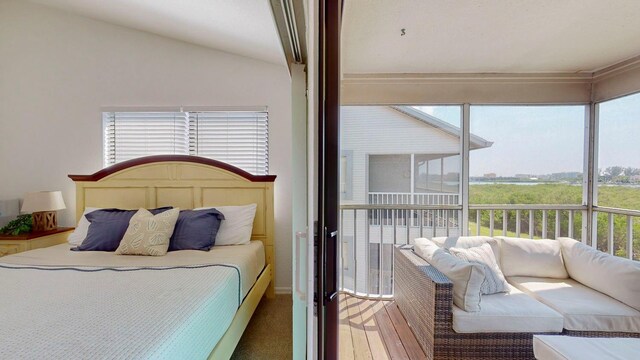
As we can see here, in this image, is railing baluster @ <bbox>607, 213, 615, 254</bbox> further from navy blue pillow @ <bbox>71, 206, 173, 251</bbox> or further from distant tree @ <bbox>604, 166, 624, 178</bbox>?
navy blue pillow @ <bbox>71, 206, 173, 251</bbox>

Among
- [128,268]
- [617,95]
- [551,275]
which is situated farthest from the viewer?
[617,95]

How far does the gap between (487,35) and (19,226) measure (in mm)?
4527

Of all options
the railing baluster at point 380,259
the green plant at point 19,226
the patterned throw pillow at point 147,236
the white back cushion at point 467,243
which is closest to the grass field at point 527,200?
the white back cushion at point 467,243

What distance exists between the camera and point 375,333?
2189mm

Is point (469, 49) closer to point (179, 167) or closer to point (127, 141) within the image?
point (179, 167)

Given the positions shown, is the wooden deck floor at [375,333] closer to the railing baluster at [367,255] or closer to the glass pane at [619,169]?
the railing baluster at [367,255]

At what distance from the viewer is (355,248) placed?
298 cm

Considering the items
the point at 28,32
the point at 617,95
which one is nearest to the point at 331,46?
the point at 617,95

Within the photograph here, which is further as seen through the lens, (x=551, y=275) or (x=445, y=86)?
(x=445, y=86)

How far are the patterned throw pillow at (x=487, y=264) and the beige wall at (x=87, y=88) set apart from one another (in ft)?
5.53

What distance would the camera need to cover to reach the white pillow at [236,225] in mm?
2529

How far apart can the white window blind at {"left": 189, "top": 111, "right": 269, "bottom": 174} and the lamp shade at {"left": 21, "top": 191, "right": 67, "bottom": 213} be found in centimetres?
136

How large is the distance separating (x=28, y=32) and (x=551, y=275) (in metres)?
5.61

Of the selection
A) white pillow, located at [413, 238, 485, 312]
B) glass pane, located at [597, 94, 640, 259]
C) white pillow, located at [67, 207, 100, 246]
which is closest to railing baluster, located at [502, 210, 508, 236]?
glass pane, located at [597, 94, 640, 259]
